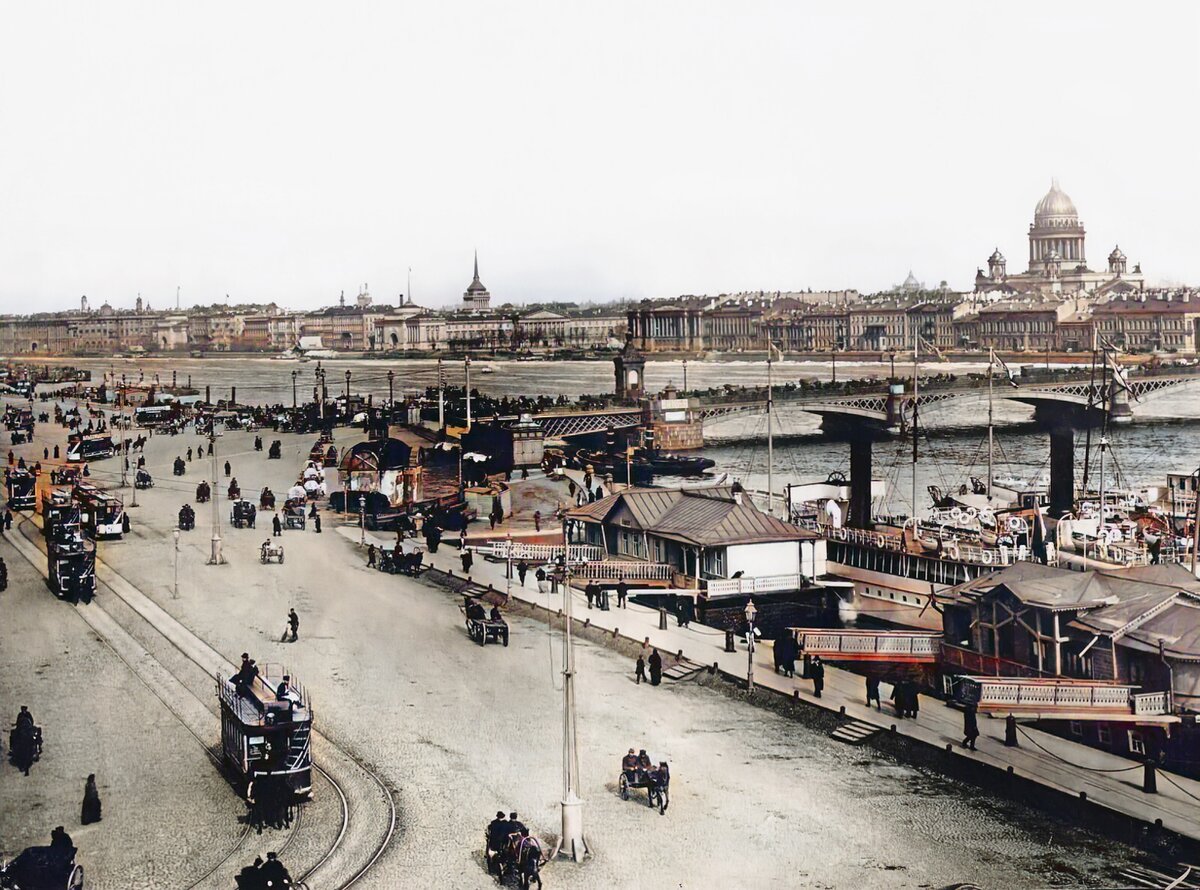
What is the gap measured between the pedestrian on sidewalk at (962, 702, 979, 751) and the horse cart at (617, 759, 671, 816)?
1675 mm

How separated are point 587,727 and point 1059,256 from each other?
5.04 metres

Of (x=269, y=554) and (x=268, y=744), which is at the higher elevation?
(x=269, y=554)

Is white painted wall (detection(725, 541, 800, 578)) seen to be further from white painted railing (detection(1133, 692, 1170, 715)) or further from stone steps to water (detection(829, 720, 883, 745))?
white painted railing (detection(1133, 692, 1170, 715))

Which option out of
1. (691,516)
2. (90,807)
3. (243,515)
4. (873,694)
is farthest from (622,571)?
(90,807)

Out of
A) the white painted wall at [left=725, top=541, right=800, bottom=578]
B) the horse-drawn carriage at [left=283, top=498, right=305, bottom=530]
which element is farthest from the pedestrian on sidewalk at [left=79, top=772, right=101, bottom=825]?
the white painted wall at [left=725, top=541, right=800, bottom=578]

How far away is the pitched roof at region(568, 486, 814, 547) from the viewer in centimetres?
994

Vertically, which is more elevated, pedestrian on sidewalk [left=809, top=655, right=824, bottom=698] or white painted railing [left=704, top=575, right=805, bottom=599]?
white painted railing [left=704, top=575, right=805, bottom=599]

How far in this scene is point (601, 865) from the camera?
6.36 m

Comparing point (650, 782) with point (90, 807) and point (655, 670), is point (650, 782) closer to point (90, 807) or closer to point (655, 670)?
point (655, 670)

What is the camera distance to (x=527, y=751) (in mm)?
7359

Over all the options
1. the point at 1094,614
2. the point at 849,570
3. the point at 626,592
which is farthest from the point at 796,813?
the point at 849,570

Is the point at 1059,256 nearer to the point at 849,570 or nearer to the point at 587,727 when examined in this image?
the point at 849,570

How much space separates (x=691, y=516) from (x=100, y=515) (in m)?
3.96

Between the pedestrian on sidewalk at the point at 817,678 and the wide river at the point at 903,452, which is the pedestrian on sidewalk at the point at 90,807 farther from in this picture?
the pedestrian on sidewalk at the point at 817,678
